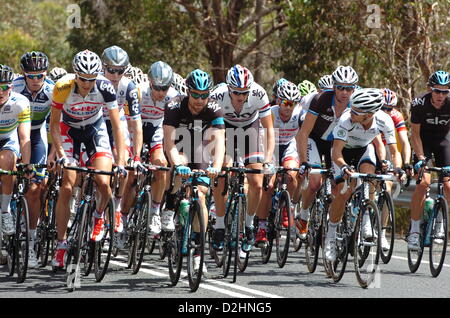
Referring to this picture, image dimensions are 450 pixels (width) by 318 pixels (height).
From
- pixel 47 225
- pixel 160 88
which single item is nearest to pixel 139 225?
pixel 47 225

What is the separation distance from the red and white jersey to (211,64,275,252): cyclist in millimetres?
1269

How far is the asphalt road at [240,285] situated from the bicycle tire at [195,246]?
0.12 metres

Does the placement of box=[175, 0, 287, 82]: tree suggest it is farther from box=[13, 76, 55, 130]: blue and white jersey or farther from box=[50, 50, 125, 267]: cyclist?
box=[50, 50, 125, 267]: cyclist

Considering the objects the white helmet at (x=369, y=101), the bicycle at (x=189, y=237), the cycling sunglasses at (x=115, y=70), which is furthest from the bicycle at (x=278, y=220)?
the cycling sunglasses at (x=115, y=70)

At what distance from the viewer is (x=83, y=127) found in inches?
381

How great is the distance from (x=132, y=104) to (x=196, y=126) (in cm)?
138

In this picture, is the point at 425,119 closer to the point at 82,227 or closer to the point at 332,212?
the point at 332,212

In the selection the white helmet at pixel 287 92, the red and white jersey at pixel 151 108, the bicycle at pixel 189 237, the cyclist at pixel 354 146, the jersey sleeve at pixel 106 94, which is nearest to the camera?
the bicycle at pixel 189 237

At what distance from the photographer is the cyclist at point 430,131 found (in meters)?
10.5

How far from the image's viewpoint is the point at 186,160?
31.2 ft

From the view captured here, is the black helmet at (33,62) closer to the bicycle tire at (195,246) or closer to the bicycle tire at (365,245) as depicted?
the bicycle tire at (195,246)

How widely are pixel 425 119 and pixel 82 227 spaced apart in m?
4.46

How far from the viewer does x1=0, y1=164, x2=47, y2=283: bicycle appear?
8.87 meters

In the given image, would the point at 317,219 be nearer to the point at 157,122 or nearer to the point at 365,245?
the point at 365,245
